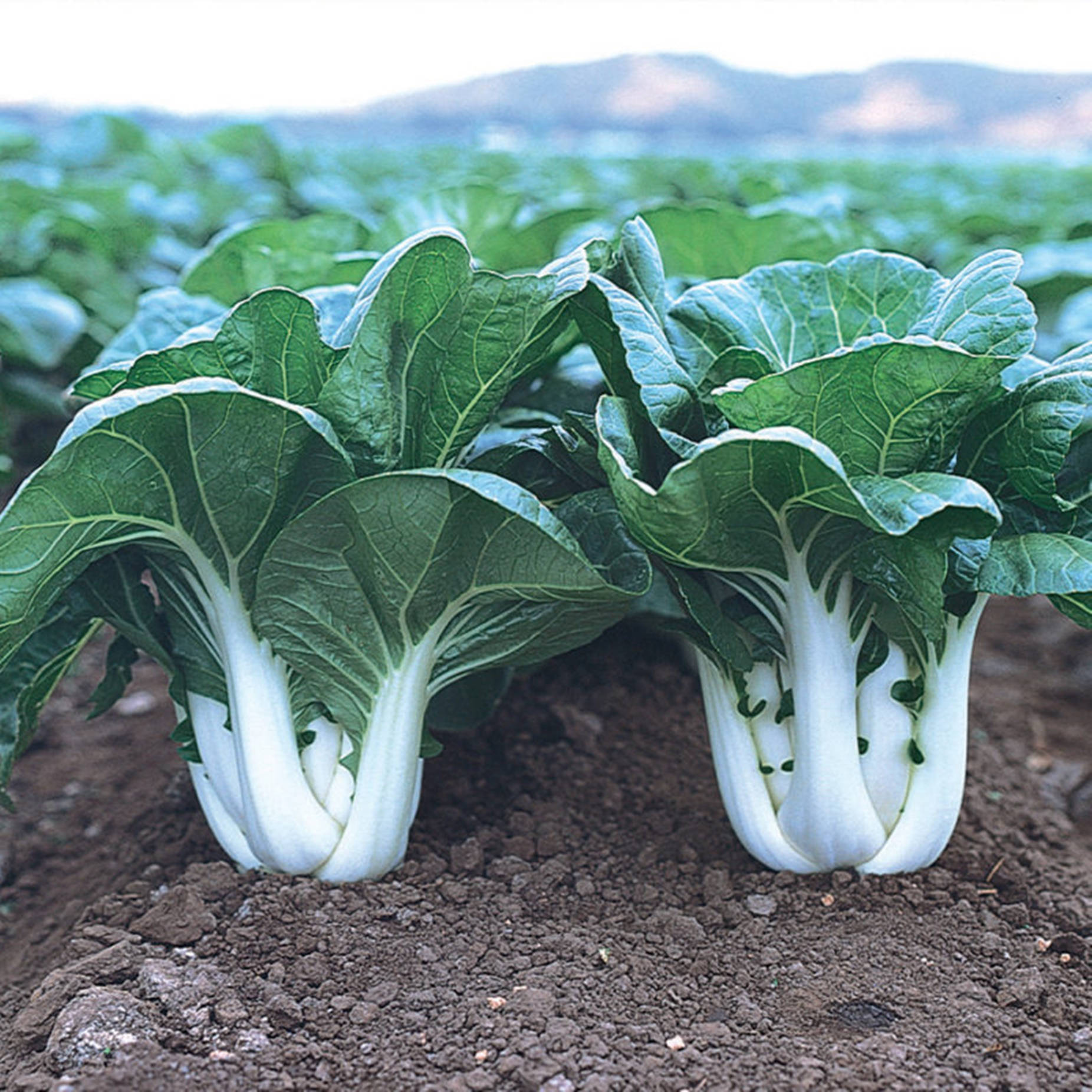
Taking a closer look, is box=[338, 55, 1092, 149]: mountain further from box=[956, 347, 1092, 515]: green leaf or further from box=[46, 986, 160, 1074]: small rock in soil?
box=[46, 986, 160, 1074]: small rock in soil

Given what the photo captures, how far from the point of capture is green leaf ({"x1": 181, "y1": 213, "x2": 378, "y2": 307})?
9.36 ft

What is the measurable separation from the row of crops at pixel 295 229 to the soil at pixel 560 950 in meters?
1.18

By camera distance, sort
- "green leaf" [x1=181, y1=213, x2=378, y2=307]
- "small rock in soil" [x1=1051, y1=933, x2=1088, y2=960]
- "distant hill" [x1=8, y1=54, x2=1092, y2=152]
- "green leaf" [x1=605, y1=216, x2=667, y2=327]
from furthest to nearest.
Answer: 1. "distant hill" [x1=8, y1=54, x2=1092, y2=152]
2. "green leaf" [x1=181, y1=213, x2=378, y2=307]
3. "green leaf" [x1=605, y1=216, x2=667, y2=327]
4. "small rock in soil" [x1=1051, y1=933, x2=1088, y2=960]

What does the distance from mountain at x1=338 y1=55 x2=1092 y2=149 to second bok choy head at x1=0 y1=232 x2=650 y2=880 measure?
61.2 meters

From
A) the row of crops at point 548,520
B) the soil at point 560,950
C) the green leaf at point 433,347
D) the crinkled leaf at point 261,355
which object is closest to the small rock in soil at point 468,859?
the soil at point 560,950

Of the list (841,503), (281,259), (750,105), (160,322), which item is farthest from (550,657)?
(750,105)

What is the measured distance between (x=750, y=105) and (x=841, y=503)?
79108mm

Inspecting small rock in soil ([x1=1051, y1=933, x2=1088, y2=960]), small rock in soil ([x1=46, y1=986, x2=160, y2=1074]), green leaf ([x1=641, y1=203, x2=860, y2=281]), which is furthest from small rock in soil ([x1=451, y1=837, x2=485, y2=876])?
green leaf ([x1=641, y1=203, x2=860, y2=281])

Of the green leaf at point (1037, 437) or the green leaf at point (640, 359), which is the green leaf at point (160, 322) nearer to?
the green leaf at point (640, 359)

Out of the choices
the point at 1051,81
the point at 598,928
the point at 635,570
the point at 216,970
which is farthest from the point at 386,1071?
the point at 1051,81

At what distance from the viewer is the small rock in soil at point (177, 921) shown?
2.09 m

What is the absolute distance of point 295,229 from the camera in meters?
3.35

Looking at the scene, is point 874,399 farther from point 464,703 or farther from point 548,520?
point 464,703

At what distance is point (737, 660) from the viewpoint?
2.09 metres
